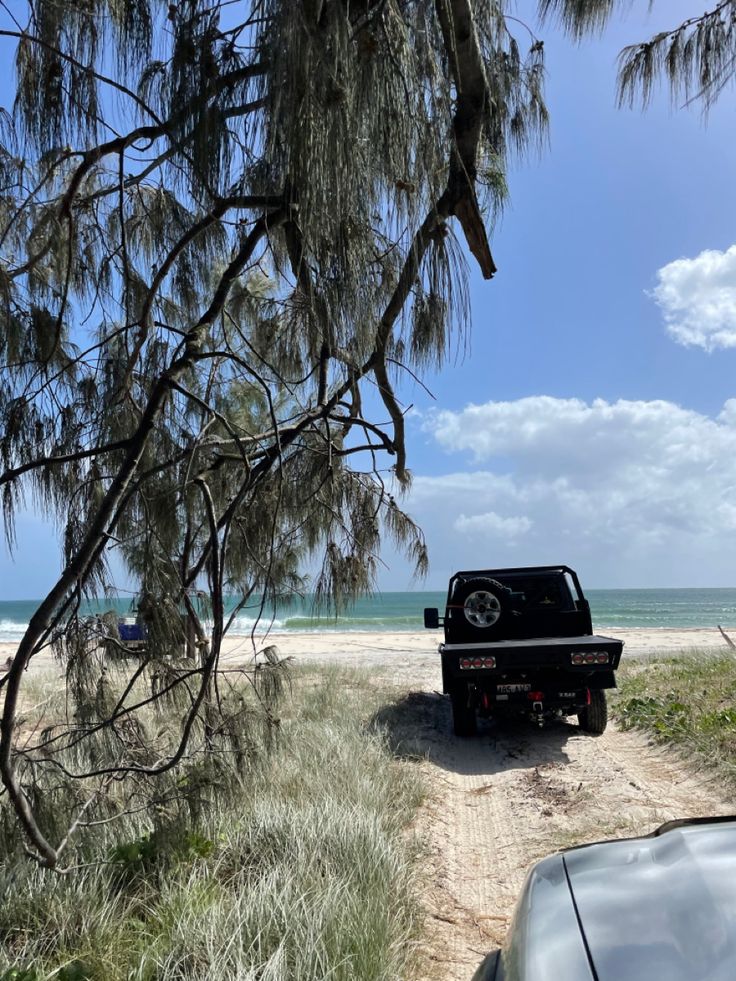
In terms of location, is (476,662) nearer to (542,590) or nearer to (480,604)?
(480,604)

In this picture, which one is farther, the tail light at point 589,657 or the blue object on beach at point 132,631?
the tail light at point 589,657

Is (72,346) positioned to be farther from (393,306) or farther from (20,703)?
(20,703)

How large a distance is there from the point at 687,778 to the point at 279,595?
430 centimetres

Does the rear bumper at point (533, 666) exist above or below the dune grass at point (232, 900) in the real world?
above

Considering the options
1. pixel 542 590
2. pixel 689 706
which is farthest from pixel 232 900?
pixel 542 590

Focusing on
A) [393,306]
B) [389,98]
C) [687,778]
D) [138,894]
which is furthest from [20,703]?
[389,98]

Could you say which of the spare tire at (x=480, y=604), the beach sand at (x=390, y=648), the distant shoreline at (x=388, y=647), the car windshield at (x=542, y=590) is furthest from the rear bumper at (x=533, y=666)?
the distant shoreline at (x=388, y=647)

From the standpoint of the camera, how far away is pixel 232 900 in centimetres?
343

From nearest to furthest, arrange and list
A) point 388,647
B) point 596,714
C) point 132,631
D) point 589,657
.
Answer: point 132,631, point 589,657, point 596,714, point 388,647

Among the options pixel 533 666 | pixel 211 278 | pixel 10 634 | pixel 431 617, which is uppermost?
pixel 211 278

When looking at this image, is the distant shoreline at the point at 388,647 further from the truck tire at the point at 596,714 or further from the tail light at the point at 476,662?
the tail light at the point at 476,662

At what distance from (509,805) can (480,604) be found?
346 centimetres

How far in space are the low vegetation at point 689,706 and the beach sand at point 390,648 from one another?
13.9 ft

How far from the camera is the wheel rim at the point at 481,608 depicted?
30.3ft
